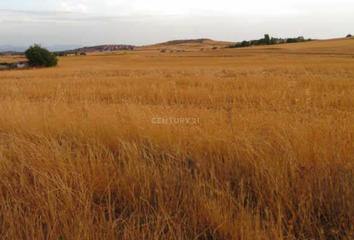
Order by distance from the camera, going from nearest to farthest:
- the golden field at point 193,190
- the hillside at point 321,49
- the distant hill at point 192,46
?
the golden field at point 193,190, the hillside at point 321,49, the distant hill at point 192,46

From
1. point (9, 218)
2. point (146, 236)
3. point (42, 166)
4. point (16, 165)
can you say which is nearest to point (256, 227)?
point (146, 236)

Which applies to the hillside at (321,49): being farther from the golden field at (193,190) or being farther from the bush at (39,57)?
the golden field at (193,190)

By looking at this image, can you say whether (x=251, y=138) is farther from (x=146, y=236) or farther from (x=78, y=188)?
(x=78, y=188)

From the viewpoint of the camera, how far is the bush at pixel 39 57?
4850 cm

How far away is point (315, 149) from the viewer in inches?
80.4

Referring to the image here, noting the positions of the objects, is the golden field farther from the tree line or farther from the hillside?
the tree line

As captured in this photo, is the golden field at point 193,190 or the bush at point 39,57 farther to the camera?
the bush at point 39,57

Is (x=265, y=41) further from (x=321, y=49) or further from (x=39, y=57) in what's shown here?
(x=39, y=57)

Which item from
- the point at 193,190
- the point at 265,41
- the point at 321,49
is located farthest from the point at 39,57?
the point at 265,41

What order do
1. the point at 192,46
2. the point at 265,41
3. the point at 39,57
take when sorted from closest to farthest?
the point at 39,57 < the point at 265,41 < the point at 192,46

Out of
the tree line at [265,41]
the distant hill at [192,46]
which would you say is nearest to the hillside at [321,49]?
the tree line at [265,41]

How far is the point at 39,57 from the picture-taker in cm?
4838

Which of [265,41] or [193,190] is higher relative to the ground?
[265,41]

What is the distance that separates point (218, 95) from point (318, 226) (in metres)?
6.60
